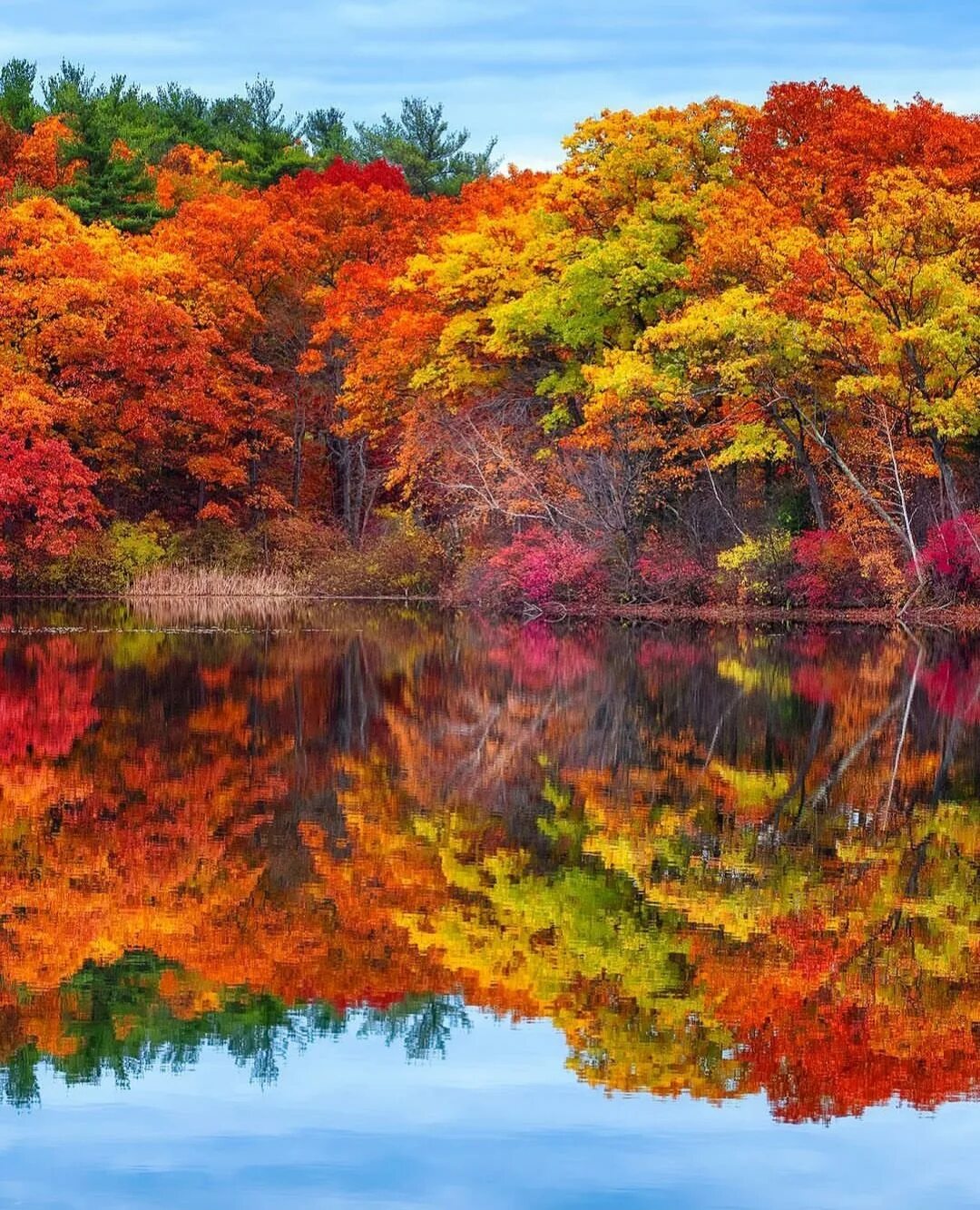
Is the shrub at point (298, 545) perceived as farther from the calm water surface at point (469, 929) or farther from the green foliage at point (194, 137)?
the calm water surface at point (469, 929)

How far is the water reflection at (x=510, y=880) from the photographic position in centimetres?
838

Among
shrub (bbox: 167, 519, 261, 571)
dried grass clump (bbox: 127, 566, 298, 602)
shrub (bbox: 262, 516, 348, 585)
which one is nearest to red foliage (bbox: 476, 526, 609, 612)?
dried grass clump (bbox: 127, 566, 298, 602)

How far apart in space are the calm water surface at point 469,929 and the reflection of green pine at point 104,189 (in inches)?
1387

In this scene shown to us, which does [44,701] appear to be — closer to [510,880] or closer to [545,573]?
[510,880]

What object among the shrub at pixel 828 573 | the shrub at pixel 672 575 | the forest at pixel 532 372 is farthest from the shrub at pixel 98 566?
the shrub at pixel 828 573

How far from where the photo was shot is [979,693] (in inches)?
912

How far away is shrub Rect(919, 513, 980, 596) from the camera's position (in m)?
35.8

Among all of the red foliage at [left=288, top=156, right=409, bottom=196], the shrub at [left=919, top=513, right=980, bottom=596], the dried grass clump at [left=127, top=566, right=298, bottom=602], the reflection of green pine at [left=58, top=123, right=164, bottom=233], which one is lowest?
the dried grass clump at [left=127, top=566, right=298, bottom=602]

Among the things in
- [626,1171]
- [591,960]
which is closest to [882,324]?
[591,960]

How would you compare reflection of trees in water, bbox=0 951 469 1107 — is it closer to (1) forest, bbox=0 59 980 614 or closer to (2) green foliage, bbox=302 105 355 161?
(1) forest, bbox=0 59 980 614

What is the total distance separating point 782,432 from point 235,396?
1912cm

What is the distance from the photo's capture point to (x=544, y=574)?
40031mm

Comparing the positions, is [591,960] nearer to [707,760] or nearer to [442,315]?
[707,760]

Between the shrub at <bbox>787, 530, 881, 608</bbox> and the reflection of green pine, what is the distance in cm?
2467
